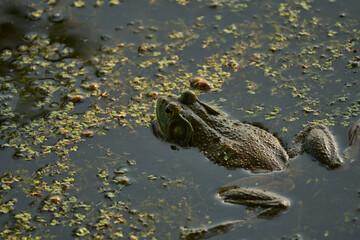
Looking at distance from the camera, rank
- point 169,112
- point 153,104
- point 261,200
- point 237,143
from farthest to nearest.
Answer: point 153,104 < point 169,112 < point 237,143 < point 261,200

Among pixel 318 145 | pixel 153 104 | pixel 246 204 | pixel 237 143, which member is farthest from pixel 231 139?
pixel 153 104

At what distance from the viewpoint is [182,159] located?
492cm

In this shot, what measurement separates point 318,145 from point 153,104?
175cm

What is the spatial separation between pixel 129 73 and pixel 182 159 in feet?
4.88

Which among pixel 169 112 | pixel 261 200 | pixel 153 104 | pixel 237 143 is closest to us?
pixel 261 200

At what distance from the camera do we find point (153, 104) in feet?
18.2

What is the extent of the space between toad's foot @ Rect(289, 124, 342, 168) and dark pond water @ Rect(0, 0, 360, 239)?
9cm

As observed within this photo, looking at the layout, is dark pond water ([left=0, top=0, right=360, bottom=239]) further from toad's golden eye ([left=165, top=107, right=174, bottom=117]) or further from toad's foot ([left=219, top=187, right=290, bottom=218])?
toad's golden eye ([left=165, top=107, right=174, bottom=117])

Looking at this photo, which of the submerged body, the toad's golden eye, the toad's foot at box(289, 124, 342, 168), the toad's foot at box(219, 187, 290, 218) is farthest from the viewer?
the toad's golden eye

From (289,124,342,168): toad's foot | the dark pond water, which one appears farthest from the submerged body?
the dark pond water

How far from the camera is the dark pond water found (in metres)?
4.43

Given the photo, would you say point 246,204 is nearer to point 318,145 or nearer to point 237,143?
point 237,143

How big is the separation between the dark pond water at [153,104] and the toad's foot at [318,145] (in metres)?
0.09

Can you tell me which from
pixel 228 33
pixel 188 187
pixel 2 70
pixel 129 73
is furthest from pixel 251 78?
pixel 2 70
